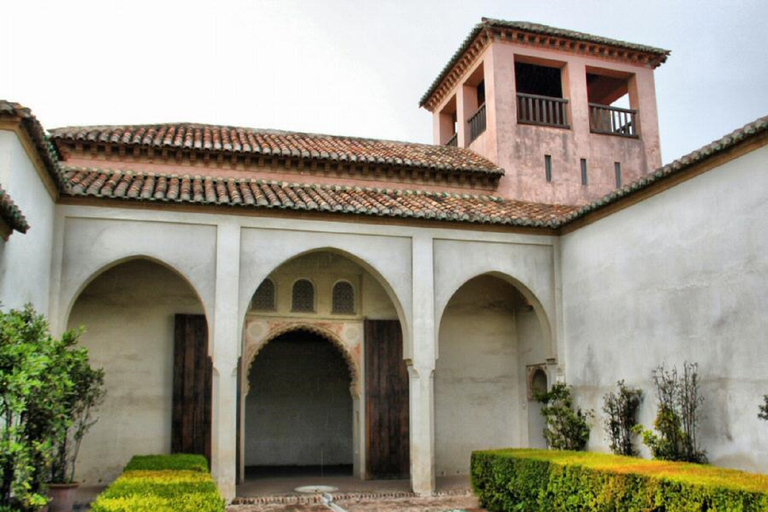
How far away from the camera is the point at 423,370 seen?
1290 centimetres

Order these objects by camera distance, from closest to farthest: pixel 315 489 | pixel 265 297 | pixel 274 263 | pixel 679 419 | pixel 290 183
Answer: pixel 679 419, pixel 274 263, pixel 315 489, pixel 265 297, pixel 290 183

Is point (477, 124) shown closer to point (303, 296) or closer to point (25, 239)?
point (303, 296)

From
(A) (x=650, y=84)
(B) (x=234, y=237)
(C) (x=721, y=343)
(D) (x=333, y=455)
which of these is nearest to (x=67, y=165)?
(B) (x=234, y=237)

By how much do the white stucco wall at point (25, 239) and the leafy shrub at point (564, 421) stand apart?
844 centimetres

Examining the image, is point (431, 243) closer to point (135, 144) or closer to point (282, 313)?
point (282, 313)

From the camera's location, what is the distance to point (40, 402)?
26.2 ft

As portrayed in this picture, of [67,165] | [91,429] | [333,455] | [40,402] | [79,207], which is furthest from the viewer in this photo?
[333,455]

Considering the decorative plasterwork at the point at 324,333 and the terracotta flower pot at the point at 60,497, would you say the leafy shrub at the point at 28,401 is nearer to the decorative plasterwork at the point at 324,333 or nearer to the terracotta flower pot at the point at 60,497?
the terracotta flower pot at the point at 60,497

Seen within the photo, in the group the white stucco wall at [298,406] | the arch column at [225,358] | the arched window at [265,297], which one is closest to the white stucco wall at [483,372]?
the white stucco wall at [298,406]

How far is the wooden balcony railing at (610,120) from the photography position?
696 inches

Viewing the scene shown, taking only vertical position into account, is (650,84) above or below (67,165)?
above

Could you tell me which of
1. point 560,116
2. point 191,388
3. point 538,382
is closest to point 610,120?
point 560,116

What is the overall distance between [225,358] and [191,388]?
6.49 ft

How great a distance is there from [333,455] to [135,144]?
8537 mm
